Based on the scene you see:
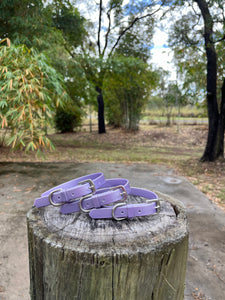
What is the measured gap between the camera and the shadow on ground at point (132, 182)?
213cm

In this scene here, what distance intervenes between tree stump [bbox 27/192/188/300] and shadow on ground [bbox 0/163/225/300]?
1.15m

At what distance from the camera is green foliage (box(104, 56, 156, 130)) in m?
11.8

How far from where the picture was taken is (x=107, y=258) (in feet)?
3.14

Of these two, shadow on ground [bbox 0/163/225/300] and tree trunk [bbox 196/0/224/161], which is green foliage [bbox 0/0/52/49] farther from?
tree trunk [bbox 196/0/224/161]

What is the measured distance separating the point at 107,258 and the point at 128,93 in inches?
655

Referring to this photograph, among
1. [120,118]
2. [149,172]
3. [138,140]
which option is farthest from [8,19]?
[120,118]

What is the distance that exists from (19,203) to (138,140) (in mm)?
10853

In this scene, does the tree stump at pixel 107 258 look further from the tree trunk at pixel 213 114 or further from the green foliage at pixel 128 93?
the green foliage at pixel 128 93

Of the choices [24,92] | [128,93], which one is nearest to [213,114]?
[24,92]

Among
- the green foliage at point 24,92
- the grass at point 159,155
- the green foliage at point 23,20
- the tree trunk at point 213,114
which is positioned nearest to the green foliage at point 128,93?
the grass at point 159,155

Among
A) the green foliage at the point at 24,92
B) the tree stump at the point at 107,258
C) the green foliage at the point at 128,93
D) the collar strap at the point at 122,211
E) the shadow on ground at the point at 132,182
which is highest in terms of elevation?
the green foliage at the point at 128,93

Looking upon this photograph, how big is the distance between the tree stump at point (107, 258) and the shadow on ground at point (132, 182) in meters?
1.15

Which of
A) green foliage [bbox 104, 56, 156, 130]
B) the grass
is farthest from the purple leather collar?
green foliage [bbox 104, 56, 156, 130]

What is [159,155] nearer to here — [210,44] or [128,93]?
[210,44]
